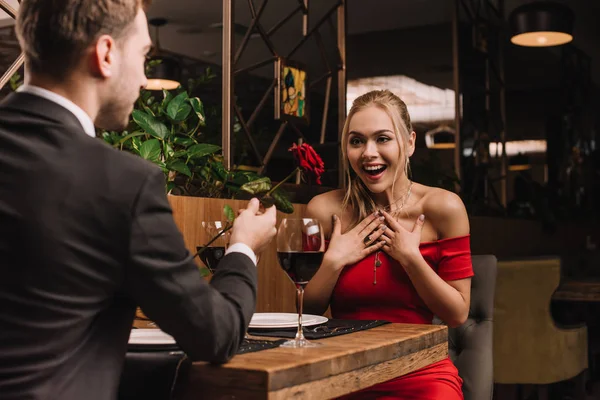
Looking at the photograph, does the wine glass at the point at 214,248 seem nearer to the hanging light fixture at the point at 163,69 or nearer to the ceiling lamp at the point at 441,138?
the hanging light fixture at the point at 163,69

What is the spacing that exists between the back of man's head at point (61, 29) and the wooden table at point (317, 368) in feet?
1.63

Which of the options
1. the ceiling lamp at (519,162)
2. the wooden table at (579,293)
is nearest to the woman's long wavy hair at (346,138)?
the wooden table at (579,293)

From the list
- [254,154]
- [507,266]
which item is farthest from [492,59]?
[254,154]

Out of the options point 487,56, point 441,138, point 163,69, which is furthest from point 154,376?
point 487,56

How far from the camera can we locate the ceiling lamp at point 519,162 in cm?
751

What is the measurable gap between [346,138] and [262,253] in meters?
0.50

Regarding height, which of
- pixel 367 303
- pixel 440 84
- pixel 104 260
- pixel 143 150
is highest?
pixel 440 84

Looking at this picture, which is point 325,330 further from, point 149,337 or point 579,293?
point 579,293

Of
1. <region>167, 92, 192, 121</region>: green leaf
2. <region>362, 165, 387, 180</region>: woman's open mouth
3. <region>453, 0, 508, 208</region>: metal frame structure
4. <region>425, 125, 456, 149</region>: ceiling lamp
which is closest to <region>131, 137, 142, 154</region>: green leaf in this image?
<region>167, 92, 192, 121</region>: green leaf

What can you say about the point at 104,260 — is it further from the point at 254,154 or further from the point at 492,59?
the point at 492,59

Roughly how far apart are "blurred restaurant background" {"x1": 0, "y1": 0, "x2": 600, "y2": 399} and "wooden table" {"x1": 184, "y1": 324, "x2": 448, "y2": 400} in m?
1.27

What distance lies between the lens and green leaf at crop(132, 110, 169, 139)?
6.91ft

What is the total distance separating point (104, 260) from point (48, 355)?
0.46 feet

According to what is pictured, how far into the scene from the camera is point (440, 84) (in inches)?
247
